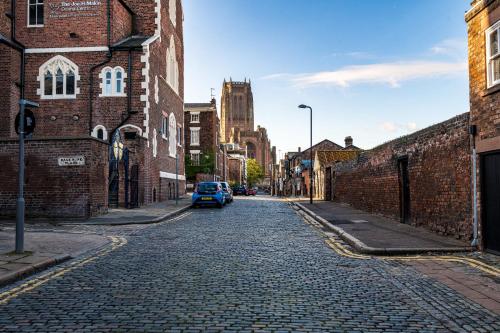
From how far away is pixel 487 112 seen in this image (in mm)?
10000

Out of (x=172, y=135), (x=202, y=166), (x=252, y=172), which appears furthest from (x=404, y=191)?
(x=252, y=172)

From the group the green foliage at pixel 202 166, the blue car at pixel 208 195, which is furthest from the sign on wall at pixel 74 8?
the green foliage at pixel 202 166

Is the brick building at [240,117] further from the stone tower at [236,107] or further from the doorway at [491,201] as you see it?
the doorway at [491,201]

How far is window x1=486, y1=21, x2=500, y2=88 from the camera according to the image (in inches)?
388

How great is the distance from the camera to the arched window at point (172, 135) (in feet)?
121

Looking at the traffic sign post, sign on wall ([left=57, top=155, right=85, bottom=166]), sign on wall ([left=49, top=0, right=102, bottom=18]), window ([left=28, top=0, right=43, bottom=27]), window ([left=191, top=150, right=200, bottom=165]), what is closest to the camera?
the traffic sign post

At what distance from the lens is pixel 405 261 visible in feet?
30.6

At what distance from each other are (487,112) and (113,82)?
2473 centimetres

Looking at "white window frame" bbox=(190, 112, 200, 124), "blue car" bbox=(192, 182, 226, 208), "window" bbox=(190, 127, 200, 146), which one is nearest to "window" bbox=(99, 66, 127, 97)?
"blue car" bbox=(192, 182, 226, 208)

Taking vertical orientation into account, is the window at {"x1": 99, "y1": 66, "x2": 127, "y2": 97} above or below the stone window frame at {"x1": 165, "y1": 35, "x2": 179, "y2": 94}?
below

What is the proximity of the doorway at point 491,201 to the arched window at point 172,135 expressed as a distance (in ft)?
95.1

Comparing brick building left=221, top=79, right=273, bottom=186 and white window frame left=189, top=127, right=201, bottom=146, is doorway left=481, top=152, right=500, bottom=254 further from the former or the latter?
brick building left=221, top=79, right=273, bottom=186

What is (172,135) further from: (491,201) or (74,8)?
(491,201)

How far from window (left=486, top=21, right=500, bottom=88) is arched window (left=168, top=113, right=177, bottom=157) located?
94.7 ft
